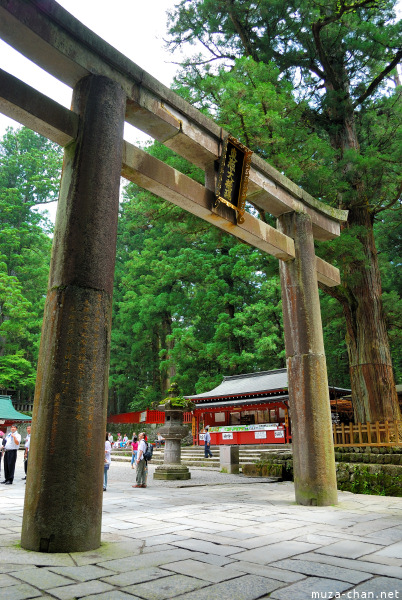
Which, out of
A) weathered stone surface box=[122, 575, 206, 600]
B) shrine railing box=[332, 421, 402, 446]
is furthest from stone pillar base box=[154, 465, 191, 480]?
weathered stone surface box=[122, 575, 206, 600]

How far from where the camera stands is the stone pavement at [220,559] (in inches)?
90.8

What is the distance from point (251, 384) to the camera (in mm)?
19516

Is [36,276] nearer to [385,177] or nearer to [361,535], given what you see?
[385,177]

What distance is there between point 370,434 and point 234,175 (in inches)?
296

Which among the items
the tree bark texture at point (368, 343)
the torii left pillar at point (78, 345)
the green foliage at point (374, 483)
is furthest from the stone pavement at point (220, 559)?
the tree bark texture at point (368, 343)

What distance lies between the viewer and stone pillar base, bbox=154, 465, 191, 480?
1124 centimetres

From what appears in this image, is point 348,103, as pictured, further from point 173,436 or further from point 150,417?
point 150,417

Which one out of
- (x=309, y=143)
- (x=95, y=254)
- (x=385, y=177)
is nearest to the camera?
(x=95, y=254)

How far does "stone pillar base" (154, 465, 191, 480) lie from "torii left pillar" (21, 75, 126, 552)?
8415 mm

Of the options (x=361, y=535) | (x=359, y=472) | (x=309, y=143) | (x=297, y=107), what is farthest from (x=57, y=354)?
(x=297, y=107)

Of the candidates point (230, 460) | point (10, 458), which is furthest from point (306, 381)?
point (230, 460)

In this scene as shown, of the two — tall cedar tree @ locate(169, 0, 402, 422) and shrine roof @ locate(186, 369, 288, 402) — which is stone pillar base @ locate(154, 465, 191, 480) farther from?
shrine roof @ locate(186, 369, 288, 402)

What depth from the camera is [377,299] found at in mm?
11555

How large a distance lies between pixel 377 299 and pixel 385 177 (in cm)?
332
